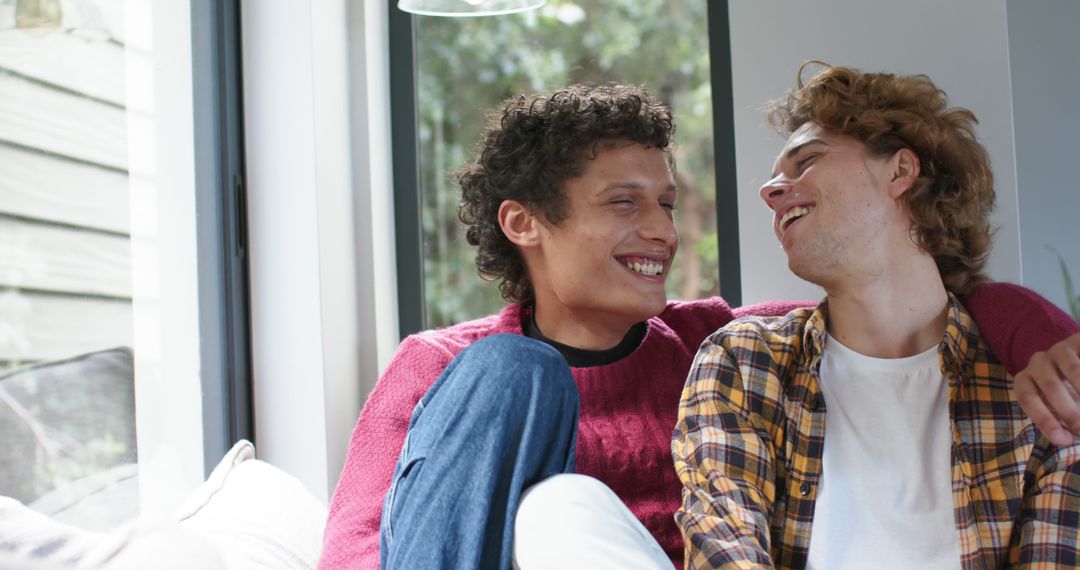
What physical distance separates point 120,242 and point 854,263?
4.31 feet

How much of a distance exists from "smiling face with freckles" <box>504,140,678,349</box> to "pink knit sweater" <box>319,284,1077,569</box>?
0.31ft

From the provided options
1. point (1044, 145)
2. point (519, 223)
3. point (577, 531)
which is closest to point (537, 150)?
point (519, 223)

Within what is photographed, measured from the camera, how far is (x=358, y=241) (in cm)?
258

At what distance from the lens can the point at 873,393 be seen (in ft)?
5.33

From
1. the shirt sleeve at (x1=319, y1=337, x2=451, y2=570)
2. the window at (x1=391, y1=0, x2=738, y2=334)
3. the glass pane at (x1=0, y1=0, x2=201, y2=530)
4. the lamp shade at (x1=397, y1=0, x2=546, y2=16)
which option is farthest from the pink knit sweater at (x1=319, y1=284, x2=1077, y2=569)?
the window at (x1=391, y1=0, x2=738, y2=334)

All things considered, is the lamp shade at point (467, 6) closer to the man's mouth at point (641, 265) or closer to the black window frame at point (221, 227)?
the black window frame at point (221, 227)

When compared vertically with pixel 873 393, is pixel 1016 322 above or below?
above

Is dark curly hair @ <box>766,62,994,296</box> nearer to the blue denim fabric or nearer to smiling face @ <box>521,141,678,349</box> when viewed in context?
smiling face @ <box>521,141,678,349</box>

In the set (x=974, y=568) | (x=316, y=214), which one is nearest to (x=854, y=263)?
(x=974, y=568)

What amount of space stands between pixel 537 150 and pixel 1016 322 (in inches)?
34.5

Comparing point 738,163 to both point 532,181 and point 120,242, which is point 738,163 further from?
point 120,242

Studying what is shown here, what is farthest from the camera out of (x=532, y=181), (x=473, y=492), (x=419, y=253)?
(x=419, y=253)

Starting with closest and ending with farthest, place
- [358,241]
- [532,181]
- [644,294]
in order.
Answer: [644,294] < [532,181] < [358,241]

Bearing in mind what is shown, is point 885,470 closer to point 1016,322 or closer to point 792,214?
point 1016,322
